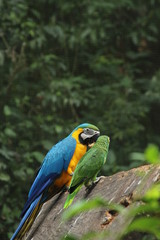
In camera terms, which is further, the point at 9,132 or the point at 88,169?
the point at 9,132

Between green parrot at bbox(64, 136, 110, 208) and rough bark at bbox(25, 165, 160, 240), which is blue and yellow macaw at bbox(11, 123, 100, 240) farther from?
green parrot at bbox(64, 136, 110, 208)

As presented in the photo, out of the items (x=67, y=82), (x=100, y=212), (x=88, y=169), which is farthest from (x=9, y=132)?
(x=100, y=212)

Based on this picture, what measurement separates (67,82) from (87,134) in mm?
2290

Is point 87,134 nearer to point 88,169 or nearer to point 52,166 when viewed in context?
point 52,166

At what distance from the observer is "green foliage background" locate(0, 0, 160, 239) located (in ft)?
15.0

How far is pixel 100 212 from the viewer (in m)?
1.86

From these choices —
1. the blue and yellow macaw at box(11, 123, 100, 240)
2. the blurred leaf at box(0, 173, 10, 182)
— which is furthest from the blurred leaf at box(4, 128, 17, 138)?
the blue and yellow macaw at box(11, 123, 100, 240)

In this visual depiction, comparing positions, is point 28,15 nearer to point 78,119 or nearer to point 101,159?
point 78,119

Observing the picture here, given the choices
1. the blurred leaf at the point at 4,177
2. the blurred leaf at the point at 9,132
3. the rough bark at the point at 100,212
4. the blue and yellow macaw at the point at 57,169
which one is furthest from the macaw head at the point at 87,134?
the blurred leaf at the point at 9,132

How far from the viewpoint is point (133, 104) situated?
5348 millimetres

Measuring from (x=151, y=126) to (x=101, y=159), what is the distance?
398 centimetres

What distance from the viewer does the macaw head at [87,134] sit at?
2.72 m

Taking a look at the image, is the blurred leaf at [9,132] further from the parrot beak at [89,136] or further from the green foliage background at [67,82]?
the parrot beak at [89,136]

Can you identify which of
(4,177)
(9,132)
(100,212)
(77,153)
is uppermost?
(100,212)
